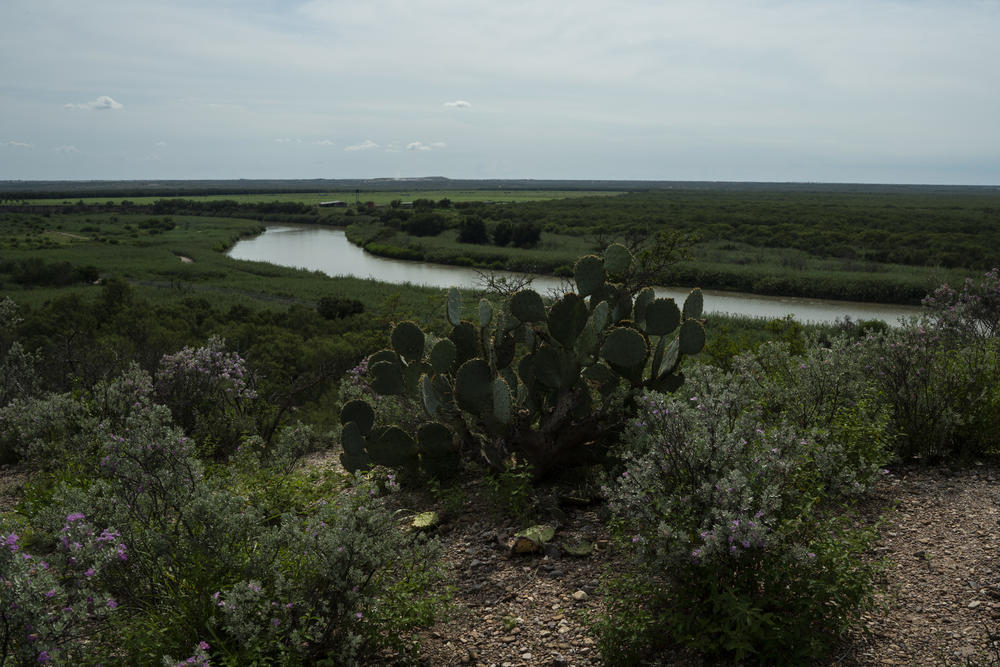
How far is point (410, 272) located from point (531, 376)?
4790 cm

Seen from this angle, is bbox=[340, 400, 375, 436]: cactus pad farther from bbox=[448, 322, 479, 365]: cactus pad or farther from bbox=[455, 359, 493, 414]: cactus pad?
bbox=[455, 359, 493, 414]: cactus pad

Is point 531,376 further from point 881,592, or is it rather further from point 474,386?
point 881,592

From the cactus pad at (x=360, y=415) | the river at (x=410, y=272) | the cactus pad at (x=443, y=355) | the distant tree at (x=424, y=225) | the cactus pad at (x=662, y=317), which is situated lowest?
the river at (x=410, y=272)

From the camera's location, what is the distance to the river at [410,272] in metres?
33.4

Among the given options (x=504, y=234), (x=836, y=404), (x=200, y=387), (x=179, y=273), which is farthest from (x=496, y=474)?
(x=504, y=234)

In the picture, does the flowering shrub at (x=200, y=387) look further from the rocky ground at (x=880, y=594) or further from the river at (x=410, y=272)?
the rocky ground at (x=880, y=594)

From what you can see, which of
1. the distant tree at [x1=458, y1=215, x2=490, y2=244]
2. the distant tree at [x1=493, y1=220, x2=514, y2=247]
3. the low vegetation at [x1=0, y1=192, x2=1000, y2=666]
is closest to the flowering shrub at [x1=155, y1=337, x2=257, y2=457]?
the low vegetation at [x1=0, y1=192, x2=1000, y2=666]

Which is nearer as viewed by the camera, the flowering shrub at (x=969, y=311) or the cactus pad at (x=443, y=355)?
the cactus pad at (x=443, y=355)

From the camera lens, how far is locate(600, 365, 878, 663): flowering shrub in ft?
10.1

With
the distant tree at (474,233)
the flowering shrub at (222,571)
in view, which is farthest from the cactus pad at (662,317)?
the distant tree at (474,233)

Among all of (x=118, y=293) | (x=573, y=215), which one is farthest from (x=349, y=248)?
(x=118, y=293)

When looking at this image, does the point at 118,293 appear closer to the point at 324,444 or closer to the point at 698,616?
→ the point at 324,444

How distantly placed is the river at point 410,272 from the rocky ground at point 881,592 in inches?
150

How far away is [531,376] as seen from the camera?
560cm
